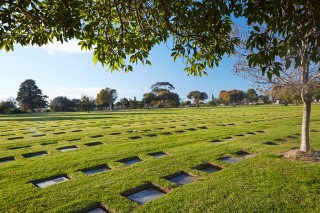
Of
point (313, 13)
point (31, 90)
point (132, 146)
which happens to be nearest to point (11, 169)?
point (132, 146)

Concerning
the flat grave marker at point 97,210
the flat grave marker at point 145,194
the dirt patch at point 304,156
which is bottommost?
the flat grave marker at point 97,210

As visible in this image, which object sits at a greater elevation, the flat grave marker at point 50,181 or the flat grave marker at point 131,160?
the flat grave marker at point 131,160

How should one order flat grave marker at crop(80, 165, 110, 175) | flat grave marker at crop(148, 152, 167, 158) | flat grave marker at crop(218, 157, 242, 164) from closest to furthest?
flat grave marker at crop(80, 165, 110, 175) < flat grave marker at crop(218, 157, 242, 164) < flat grave marker at crop(148, 152, 167, 158)

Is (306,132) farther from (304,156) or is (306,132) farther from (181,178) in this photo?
(181,178)

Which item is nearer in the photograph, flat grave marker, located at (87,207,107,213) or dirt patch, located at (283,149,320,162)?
flat grave marker, located at (87,207,107,213)

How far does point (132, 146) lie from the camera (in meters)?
10.0

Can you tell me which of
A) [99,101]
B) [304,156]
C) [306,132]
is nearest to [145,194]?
[304,156]

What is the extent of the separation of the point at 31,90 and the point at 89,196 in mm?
88939

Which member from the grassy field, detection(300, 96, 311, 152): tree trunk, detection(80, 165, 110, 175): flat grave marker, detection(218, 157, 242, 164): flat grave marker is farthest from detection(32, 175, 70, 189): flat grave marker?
detection(300, 96, 311, 152): tree trunk

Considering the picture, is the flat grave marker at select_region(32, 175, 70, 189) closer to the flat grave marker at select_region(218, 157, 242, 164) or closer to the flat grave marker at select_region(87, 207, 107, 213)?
the flat grave marker at select_region(87, 207, 107, 213)

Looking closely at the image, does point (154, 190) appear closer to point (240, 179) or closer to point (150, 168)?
point (150, 168)

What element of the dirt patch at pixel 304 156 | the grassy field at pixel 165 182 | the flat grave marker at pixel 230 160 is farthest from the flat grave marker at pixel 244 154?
the dirt patch at pixel 304 156

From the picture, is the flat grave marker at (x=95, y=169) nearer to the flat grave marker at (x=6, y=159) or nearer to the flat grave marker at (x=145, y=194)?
the flat grave marker at (x=145, y=194)

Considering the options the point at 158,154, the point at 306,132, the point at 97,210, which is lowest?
the point at 97,210
